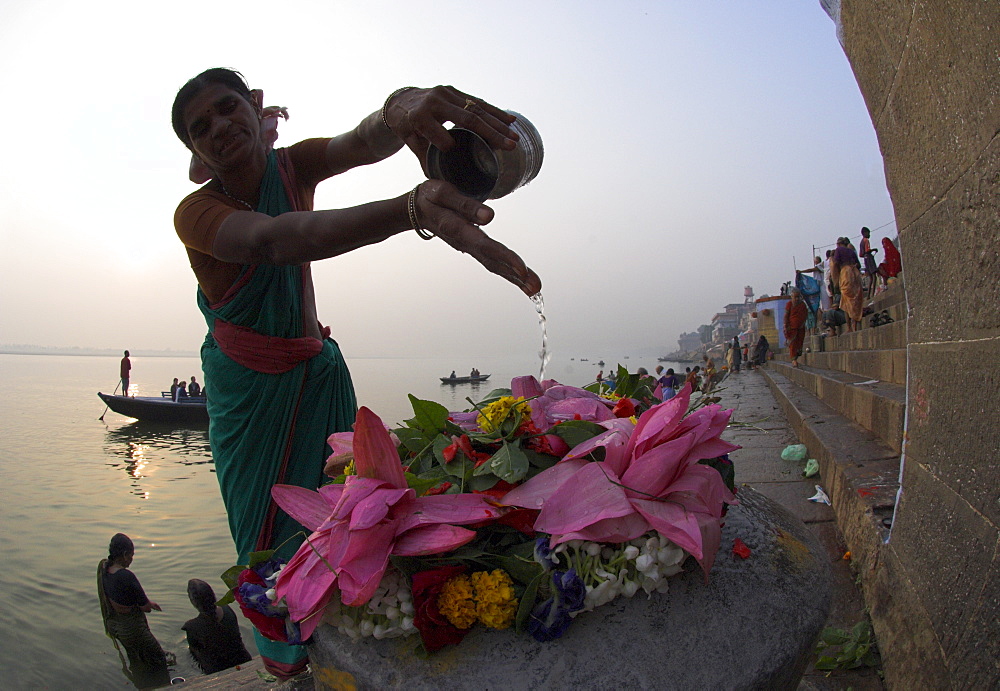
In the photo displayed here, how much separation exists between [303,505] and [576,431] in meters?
0.55

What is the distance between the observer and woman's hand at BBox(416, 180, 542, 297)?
118 cm

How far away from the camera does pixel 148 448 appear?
23.6 metres

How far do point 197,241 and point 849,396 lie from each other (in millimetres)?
5017

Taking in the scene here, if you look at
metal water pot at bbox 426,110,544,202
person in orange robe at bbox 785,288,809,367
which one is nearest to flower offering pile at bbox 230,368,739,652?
metal water pot at bbox 426,110,544,202

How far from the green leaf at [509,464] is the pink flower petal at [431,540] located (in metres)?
0.12

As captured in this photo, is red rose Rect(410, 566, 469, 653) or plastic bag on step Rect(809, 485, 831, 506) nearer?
red rose Rect(410, 566, 469, 653)

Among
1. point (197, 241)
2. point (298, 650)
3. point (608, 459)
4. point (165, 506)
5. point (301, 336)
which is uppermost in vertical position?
point (197, 241)

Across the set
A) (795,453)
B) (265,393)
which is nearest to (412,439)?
(265,393)

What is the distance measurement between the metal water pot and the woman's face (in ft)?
2.95

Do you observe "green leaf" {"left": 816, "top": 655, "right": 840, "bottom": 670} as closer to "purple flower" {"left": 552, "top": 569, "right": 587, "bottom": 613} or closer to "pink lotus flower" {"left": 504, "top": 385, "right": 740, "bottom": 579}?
"pink lotus flower" {"left": 504, "top": 385, "right": 740, "bottom": 579}

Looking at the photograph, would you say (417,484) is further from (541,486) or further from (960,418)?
(960,418)

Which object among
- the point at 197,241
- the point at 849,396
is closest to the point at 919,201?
the point at 197,241

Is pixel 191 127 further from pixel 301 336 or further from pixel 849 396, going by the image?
pixel 849 396

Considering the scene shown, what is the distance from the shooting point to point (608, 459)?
1030mm
